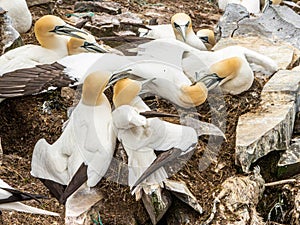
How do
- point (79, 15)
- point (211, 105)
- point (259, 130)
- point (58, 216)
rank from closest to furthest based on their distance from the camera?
point (58, 216)
point (259, 130)
point (211, 105)
point (79, 15)

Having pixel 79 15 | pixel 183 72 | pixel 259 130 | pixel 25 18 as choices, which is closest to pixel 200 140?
pixel 259 130

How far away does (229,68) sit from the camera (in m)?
5.19

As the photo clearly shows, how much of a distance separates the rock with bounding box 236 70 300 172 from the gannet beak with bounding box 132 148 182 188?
0.46 metres

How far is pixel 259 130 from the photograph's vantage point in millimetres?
4789

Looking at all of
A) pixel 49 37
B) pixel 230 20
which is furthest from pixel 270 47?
pixel 49 37

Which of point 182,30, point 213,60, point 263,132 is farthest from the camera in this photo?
point 182,30

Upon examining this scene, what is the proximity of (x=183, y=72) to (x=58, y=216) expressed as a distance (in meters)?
1.64

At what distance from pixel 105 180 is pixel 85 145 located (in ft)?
0.82

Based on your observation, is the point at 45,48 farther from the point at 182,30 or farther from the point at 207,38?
the point at 207,38

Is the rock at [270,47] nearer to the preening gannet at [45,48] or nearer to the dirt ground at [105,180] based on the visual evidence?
the dirt ground at [105,180]

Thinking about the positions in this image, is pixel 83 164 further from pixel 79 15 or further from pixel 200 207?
pixel 79 15

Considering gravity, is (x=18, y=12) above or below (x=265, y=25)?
below

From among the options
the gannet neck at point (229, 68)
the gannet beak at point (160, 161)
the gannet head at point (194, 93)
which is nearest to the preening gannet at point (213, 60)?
the gannet neck at point (229, 68)

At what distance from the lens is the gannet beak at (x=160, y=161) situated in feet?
13.8
